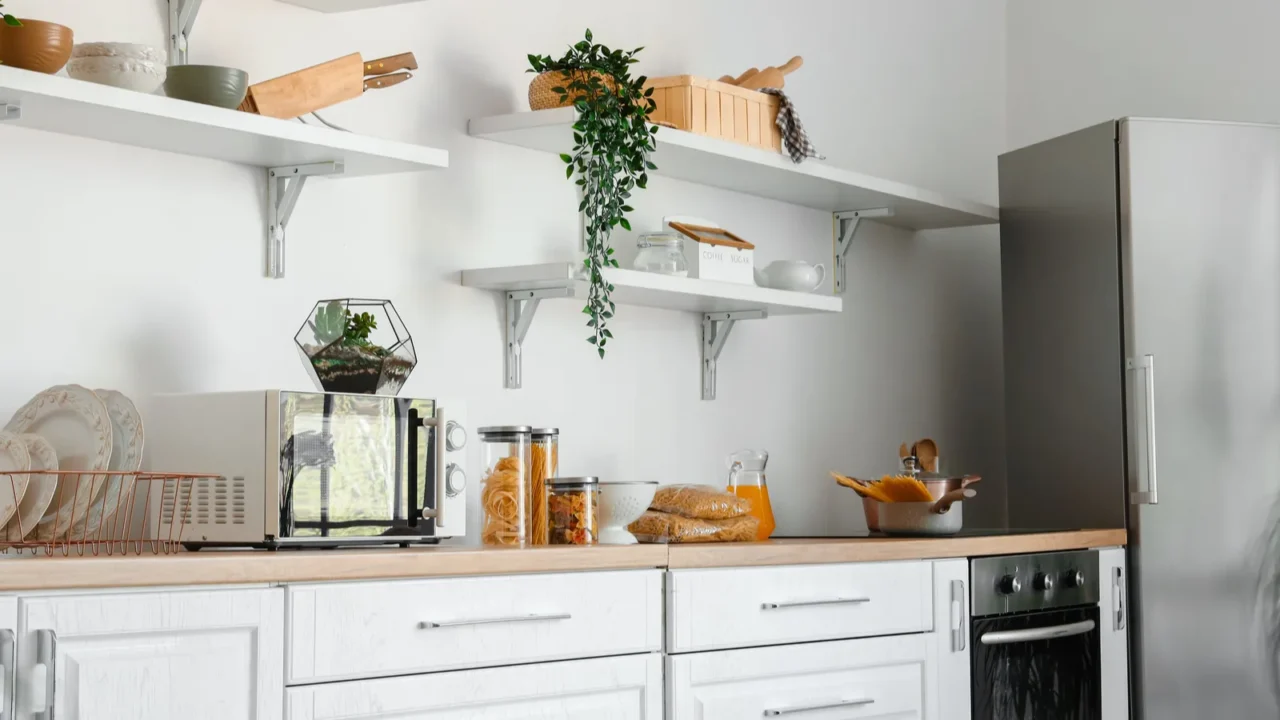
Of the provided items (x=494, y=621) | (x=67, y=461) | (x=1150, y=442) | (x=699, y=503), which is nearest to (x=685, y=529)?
(x=699, y=503)

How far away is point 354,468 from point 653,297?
3.22 ft

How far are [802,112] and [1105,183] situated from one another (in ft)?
2.46

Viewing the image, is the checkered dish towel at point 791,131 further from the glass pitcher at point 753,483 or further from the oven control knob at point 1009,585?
the oven control knob at point 1009,585

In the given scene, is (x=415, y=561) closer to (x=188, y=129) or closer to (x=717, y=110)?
(x=188, y=129)

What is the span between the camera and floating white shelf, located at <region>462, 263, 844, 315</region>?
2457mm

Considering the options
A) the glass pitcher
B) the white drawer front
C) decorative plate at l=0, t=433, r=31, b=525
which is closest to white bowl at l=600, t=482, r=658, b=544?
the white drawer front

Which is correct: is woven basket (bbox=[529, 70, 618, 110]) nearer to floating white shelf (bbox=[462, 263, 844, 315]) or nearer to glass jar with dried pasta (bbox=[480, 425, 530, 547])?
floating white shelf (bbox=[462, 263, 844, 315])

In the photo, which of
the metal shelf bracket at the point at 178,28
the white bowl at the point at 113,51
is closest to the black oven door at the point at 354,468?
the white bowl at the point at 113,51

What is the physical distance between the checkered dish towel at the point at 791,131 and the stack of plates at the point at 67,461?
1580mm

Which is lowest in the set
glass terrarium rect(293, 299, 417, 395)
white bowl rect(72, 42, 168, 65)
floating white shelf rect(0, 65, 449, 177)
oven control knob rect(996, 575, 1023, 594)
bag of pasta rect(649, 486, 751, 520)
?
Answer: oven control knob rect(996, 575, 1023, 594)

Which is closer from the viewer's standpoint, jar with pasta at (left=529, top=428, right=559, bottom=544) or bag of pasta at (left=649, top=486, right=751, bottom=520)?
jar with pasta at (left=529, top=428, right=559, bottom=544)

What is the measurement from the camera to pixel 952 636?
2.62 m

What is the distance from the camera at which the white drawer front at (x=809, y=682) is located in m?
2.17

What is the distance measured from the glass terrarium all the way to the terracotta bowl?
0.51m
